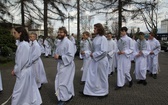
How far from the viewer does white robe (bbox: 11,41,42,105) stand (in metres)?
5.41

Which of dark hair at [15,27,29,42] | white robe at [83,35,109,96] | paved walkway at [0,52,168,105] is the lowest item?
paved walkway at [0,52,168,105]

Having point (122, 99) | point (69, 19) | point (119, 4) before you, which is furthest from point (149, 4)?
point (122, 99)

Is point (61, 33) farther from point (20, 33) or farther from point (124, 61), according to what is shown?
point (124, 61)

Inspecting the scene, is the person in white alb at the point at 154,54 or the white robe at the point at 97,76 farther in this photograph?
the person in white alb at the point at 154,54

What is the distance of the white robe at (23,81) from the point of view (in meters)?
5.41

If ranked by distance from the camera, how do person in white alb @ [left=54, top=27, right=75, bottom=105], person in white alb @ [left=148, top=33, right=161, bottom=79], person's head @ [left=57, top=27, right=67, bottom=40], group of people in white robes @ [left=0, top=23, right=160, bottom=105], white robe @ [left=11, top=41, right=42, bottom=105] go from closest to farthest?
white robe @ [left=11, top=41, right=42, bottom=105] < group of people in white robes @ [left=0, top=23, right=160, bottom=105] < person in white alb @ [left=54, top=27, right=75, bottom=105] < person's head @ [left=57, top=27, right=67, bottom=40] < person in white alb @ [left=148, top=33, right=161, bottom=79]

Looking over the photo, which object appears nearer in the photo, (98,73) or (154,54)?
(98,73)

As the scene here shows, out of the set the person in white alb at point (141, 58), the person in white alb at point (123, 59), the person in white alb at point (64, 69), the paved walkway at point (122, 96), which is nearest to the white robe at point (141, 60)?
the person in white alb at point (141, 58)

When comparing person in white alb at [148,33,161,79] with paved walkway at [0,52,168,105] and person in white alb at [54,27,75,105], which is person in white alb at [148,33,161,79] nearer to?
paved walkway at [0,52,168,105]

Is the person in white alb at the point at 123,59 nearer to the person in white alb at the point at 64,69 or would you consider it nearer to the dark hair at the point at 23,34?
the person in white alb at the point at 64,69

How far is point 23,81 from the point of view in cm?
555

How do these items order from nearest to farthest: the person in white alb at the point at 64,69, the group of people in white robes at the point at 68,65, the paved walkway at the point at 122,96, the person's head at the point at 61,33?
the group of people in white robes at the point at 68,65 < the person in white alb at the point at 64,69 < the person's head at the point at 61,33 < the paved walkway at the point at 122,96

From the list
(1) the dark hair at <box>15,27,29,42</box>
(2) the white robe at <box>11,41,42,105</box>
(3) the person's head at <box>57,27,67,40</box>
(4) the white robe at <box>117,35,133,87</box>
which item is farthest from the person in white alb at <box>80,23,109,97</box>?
(1) the dark hair at <box>15,27,29,42</box>

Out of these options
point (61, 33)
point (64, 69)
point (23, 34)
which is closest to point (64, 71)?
point (64, 69)
